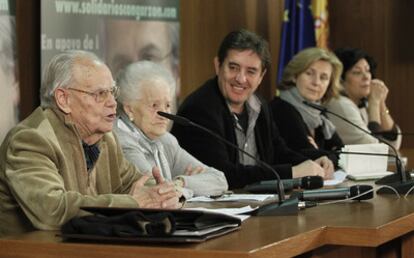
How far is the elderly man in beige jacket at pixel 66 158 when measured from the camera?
3045 millimetres

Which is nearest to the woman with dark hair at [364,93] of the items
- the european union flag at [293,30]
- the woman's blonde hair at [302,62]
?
the european union flag at [293,30]

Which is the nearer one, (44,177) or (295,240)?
(295,240)

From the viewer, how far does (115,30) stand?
5.39 metres

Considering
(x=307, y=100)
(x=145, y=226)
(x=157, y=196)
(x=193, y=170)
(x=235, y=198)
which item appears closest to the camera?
(x=145, y=226)

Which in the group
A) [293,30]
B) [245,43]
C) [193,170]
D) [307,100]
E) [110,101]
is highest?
[293,30]

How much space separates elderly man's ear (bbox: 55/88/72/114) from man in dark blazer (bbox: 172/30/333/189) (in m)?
1.43

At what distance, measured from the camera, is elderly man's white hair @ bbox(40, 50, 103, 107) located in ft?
11.0

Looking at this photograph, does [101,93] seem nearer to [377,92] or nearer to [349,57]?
[349,57]

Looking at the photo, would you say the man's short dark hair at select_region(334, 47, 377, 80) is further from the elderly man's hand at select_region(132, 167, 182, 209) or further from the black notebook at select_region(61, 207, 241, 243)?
the black notebook at select_region(61, 207, 241, 243)

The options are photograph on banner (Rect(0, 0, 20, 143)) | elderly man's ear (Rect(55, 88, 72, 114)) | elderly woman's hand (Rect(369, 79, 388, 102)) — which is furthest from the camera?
elderly woman's hand (Rect(369, 79, 388, 102))

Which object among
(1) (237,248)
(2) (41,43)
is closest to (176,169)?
(2) (41,43)

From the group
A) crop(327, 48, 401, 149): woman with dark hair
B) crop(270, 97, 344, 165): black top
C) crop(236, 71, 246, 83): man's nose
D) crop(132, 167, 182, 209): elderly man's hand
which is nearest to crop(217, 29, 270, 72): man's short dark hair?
crop(236, 71, 246, 83): man's nose

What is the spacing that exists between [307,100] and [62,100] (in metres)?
3.01

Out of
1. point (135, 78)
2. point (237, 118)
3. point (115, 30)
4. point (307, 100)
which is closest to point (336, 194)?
point (135, 78)
